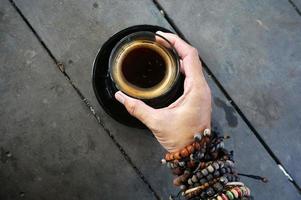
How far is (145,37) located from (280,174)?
1.99 ft

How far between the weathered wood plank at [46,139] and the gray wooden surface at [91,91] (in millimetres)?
18

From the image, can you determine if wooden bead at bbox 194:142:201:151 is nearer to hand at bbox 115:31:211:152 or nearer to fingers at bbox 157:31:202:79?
hand at bbox 115:31:211:152

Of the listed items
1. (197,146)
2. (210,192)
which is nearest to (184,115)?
(197,146)

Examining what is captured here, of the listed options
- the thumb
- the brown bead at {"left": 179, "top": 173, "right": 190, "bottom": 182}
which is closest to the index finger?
the thumb

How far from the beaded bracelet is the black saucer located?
23cm

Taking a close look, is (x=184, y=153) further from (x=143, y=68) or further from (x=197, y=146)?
(x=143, y=68)

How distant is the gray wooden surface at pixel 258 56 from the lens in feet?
3.99

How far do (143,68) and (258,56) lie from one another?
1.51ft

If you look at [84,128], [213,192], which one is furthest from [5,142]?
[213,192]

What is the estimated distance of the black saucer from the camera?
1084mm

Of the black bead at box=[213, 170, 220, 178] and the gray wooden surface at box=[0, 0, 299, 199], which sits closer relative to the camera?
the black bead at box=[213, 170, 220, 178]

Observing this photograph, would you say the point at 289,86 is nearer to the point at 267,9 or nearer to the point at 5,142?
the point at 267,9

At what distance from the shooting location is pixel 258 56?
48.7 inches

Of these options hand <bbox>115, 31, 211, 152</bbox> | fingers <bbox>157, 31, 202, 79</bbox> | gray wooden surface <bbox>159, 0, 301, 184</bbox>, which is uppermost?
fingers <bbox>157, 31, 202, 79</bbox>
